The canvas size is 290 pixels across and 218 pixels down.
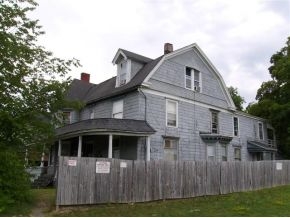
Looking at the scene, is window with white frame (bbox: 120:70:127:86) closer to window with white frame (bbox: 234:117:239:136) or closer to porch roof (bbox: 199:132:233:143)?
porch roof (bbox: 199:132:233:143)

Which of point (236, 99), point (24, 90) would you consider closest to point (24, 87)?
point (24, 90)

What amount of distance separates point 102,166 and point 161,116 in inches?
366

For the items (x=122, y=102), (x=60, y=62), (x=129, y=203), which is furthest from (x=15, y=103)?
(x=122, y=102)

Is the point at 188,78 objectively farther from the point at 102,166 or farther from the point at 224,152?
the point at 102,166

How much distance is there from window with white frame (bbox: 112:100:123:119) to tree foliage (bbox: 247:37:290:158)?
16878 millimetres

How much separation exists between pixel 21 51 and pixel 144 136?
9.49 meters

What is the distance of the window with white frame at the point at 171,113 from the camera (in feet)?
70.4

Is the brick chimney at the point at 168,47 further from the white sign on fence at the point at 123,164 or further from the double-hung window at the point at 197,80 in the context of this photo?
the white sign on fence at the point at 123,164

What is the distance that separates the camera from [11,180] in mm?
10875

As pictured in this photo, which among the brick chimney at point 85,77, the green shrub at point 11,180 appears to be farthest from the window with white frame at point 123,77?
the green shrub at point 11,180

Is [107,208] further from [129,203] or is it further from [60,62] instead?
[60,62]

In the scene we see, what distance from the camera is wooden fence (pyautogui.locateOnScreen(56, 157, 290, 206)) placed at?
1141 centimetres

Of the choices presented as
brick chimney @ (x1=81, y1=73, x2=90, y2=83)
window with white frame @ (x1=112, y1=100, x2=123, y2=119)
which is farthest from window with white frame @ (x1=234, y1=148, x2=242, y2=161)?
brick chimney @ (x1=81, y1=73, x2=90, y2=83)

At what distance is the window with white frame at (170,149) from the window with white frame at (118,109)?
330 centimetres
